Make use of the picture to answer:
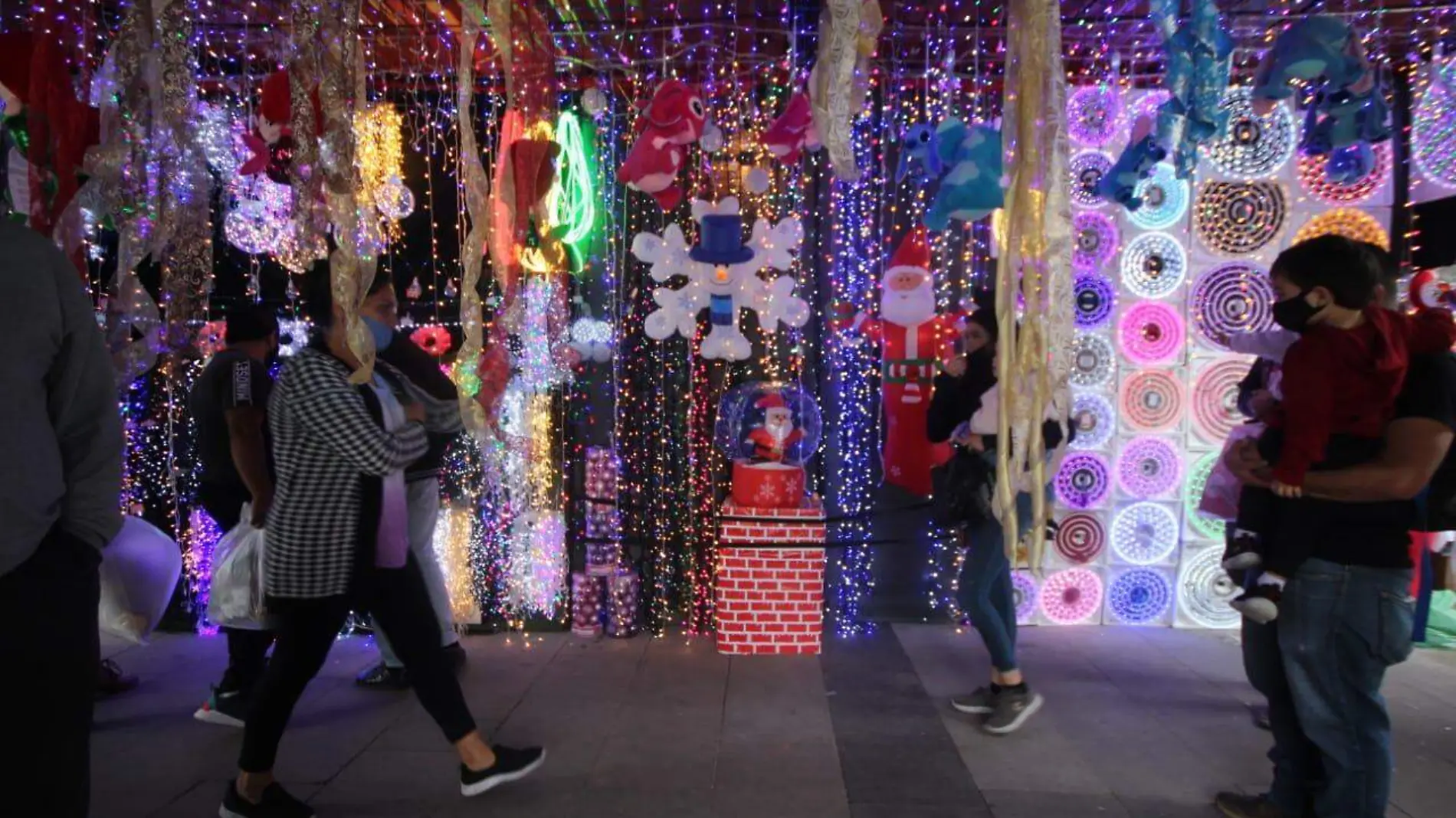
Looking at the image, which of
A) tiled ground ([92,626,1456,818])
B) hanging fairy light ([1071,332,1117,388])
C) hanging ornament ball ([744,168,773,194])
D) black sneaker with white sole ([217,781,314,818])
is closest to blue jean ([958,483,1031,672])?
tiled ground ([92,626,1456,818])

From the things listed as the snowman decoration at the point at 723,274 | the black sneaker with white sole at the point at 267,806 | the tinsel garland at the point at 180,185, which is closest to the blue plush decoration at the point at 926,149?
the snowman decoration at the point at 723,274

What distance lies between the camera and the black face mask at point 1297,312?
2363 millimetres

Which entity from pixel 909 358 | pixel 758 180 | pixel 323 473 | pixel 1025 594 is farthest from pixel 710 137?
pixel 1025 594

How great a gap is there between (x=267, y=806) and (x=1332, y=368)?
11.0ft

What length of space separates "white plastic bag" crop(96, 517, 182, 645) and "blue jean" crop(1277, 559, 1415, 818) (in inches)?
145

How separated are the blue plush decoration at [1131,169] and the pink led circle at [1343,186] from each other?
1557 millimetres

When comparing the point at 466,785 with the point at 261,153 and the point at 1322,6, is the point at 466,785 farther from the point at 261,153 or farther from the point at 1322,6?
the point at 1322,6

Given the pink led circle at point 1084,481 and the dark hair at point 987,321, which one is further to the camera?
the pink led circle at point 1084,481

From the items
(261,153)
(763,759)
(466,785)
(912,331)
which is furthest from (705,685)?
(261,153)

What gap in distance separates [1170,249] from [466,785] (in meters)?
4.22

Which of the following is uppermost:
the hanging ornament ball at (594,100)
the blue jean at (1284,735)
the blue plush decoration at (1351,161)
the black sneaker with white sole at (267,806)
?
the hanging ornament ball at (594,100)

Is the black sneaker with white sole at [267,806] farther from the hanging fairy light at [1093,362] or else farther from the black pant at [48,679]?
the hanging fairy light at [1093,362]

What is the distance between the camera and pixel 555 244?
3119 millimetres

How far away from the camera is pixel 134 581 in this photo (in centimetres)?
296
